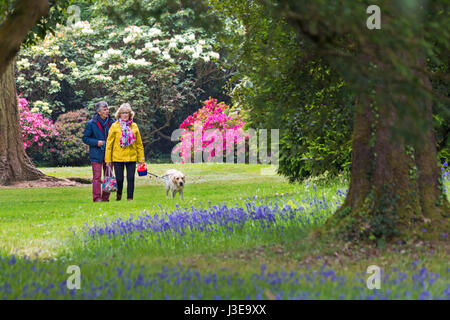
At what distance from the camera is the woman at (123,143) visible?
11117 mm

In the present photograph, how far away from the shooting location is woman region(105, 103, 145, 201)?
11.1 meters

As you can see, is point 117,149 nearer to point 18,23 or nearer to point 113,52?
point 18,23

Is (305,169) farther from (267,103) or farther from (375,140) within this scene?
(375,140)

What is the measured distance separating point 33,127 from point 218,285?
21.3 m

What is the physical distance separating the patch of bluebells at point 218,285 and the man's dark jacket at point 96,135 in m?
6.56

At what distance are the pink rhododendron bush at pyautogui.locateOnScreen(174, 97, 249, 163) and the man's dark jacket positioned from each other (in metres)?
10.2

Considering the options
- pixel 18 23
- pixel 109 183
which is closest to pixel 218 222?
pixel 18 23

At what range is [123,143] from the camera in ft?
36.6

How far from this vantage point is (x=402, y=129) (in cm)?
361

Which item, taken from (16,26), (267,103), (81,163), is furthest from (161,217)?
(81,163)

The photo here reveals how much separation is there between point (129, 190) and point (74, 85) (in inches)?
679

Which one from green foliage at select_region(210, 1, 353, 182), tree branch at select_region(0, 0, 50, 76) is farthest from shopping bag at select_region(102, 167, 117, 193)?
tree branch at select_region(0, 0, 50, 76)

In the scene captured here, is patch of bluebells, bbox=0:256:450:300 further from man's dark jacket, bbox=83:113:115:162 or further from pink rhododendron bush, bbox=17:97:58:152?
pink rhododendron bush, bbox=17:97:58:152

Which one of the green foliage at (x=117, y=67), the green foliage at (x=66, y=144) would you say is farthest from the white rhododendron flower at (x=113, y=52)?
the green foliage at (x=66, y=144)
